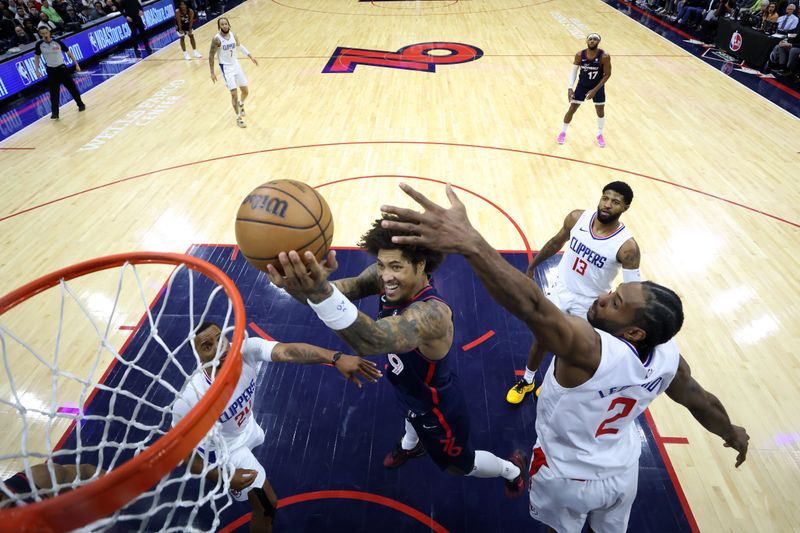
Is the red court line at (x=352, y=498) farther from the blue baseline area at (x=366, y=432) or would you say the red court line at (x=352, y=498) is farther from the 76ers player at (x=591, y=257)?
the 76ers player at (x=591, y=257)

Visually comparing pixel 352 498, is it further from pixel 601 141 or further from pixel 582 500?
pixel 601 141

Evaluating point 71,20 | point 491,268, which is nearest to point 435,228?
point 491,268

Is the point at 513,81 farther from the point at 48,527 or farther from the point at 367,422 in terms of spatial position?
the point at 48,527

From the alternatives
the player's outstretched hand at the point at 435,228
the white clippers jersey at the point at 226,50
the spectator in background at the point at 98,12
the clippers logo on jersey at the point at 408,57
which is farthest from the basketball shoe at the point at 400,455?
Result: the spectator in background at the point at 98,12

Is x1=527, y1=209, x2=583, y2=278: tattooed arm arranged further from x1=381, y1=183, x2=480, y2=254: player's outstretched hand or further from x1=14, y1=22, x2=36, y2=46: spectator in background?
x1=14, y1=22, x2=36, y2=46: spectator in background

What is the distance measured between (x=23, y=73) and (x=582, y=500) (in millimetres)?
12978

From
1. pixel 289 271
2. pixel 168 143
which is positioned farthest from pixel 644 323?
pixel 168 143

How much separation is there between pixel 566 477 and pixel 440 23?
1539 cm

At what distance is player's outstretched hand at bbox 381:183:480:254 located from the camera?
4.90 feet

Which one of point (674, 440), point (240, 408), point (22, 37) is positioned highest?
point (22, 37)

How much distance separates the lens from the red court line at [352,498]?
118 inches

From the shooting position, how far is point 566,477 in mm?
2271

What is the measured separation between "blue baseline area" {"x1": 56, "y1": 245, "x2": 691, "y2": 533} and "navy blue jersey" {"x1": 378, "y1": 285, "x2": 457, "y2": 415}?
0.93 meters

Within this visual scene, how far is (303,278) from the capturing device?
5.45ft
